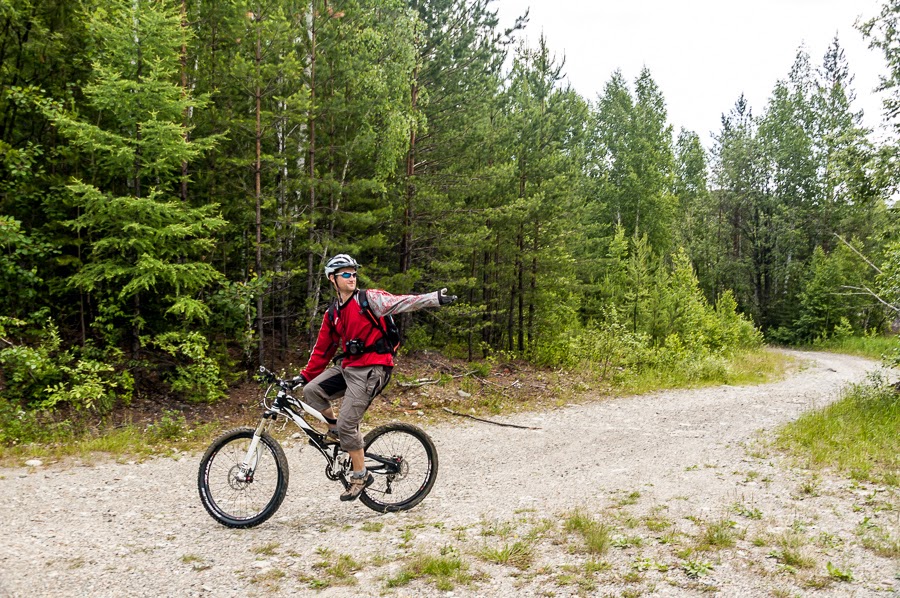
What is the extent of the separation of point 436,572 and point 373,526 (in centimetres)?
134

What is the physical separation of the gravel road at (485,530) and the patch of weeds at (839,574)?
0.03 metres

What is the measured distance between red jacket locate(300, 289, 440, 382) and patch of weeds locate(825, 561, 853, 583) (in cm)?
369

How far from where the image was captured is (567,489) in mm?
6777

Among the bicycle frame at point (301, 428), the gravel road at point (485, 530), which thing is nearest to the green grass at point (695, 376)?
the gravel road at point (485, 530)

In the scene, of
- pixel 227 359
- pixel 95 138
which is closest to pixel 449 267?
pixel 227 359

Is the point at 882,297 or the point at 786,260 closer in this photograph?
the point at 882,297

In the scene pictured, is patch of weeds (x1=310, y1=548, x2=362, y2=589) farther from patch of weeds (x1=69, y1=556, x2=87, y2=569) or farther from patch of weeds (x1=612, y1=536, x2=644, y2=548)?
patch of weeds (x1=612, y1=536, x2=644, y2=548)

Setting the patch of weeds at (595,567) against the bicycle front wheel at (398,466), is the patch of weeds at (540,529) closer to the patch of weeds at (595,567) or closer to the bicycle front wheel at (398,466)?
the patch of weeds at (595,567)

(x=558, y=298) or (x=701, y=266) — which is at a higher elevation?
(x=701, y=266)

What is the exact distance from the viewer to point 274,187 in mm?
12320

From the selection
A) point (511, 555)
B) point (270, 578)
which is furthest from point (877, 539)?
point (270, 578)

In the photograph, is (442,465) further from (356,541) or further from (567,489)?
(356,541)

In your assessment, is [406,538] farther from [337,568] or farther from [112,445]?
[112,445]

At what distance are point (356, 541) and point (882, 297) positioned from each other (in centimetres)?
1233
